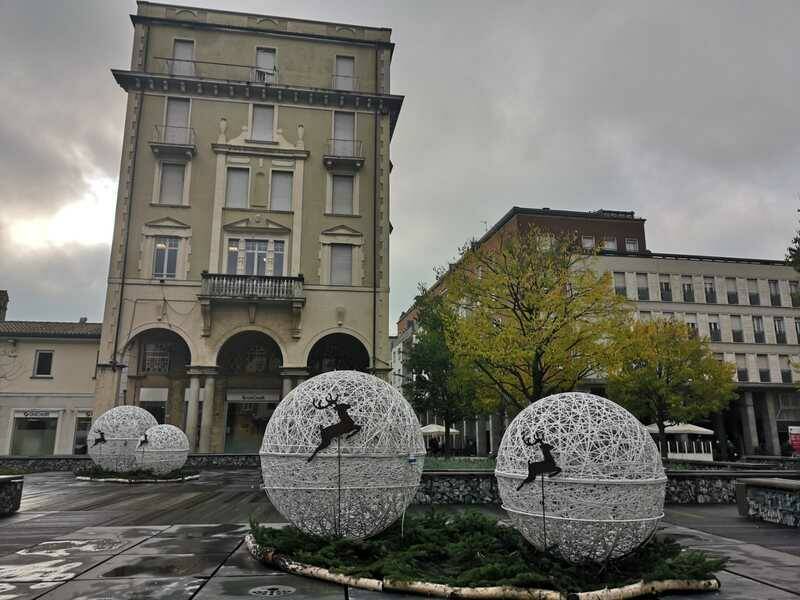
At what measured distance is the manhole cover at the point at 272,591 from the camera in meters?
6.01

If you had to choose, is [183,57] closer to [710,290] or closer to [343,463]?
[343,463]

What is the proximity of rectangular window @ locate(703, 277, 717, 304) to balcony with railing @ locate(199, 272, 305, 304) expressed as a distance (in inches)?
1363

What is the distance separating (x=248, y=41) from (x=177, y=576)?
1256 inches

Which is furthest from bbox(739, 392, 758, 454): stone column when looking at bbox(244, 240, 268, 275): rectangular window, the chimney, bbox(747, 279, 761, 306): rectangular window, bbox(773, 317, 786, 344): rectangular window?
the chimney

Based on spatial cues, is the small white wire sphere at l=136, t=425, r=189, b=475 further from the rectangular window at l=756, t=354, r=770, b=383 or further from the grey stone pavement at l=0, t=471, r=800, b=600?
the rectangular window at l=756, t=354, r=770, b=383

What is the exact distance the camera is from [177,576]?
22.2 feet

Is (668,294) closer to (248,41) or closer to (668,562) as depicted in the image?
(248,41)

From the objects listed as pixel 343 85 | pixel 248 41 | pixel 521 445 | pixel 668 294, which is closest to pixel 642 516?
pixel 521 445

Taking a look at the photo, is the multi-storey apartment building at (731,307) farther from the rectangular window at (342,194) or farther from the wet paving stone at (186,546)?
the wet paving stone at (186,546)

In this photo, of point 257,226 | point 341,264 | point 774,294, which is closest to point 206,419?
point 257,226

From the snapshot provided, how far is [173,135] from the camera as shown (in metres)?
30.0

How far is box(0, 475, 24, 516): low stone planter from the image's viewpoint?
12.0 meters

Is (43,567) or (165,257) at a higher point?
(165,257)

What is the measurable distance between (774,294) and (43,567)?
176 feet
